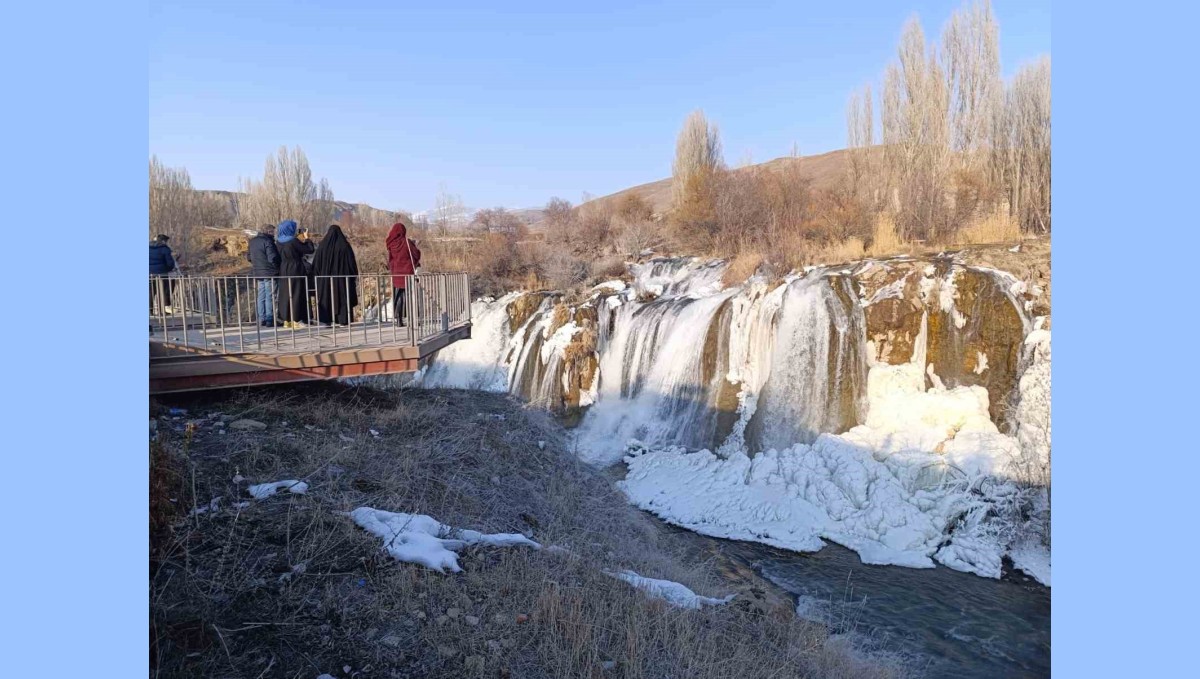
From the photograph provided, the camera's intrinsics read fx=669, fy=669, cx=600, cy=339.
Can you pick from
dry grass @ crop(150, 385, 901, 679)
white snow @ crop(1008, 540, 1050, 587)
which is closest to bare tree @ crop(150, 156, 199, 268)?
dry grass @ crop(150, 385, 901, 679)

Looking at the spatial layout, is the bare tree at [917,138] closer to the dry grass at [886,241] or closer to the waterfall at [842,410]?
the dry grass at [886,241]

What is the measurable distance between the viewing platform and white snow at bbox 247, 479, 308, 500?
1250 millimetres

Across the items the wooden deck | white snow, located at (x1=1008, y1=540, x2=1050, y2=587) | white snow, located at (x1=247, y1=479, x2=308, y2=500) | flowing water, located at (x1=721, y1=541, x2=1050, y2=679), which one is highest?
the wooden deck

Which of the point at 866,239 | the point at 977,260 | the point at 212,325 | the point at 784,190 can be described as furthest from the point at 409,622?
the point at 784,190

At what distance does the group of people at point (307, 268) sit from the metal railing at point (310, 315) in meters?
0.02

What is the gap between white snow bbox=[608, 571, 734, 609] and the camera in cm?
385

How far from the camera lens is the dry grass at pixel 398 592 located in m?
2.70

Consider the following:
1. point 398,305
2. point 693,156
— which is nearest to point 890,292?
point 398,305

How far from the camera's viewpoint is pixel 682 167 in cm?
2144

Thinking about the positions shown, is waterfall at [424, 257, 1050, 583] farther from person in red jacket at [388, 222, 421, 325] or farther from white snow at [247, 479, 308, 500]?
white snow at [247, 479, 308, 500]

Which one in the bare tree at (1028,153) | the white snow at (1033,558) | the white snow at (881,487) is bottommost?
the white snow at (1033,558)

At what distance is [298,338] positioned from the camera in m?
6.28

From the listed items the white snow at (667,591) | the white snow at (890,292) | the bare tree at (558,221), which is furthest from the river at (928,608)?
the bare tree at (558,221)

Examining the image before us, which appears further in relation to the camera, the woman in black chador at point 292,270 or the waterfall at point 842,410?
the waterfall at point 842,410
